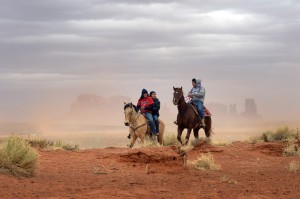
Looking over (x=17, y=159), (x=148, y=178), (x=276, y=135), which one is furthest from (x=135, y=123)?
(x=276, y=135)

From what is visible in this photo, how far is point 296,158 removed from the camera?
73.8 feet

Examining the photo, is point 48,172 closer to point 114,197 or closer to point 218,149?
point 114,197

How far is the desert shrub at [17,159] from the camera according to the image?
15.1 m

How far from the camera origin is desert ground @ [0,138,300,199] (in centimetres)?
1308

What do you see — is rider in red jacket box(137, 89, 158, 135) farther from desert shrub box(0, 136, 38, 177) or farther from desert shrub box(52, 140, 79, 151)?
desert shrub box(0, 136, 38, 177)

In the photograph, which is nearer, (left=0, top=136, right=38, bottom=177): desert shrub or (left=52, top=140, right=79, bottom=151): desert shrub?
(left=0, top=136, right=38, bottom=177): desert shrub

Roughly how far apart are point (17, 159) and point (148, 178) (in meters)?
3.39

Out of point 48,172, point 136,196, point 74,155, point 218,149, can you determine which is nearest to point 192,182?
point 136,196

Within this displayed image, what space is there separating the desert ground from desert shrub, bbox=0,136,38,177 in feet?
1.17

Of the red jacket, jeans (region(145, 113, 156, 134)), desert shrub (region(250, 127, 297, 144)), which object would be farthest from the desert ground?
desert shrub (region(250, 127, 297, 144))

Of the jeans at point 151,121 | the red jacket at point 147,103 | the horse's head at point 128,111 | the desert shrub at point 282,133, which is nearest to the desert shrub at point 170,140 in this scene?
the jeans at point 151,121

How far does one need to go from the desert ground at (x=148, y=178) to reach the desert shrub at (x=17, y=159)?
36cm

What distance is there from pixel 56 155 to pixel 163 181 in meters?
7.31

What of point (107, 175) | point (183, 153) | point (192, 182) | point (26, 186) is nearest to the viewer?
point (26, 186)
